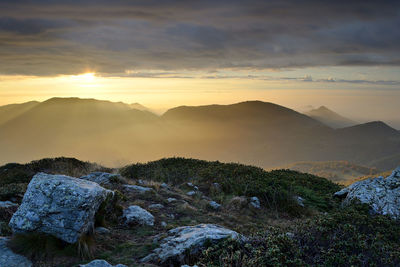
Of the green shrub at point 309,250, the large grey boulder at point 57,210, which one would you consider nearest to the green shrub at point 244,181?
the green shrub at point 309,250

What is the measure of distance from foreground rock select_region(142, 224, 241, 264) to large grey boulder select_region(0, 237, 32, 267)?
Answer: 265cm

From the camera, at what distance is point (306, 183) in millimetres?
19203

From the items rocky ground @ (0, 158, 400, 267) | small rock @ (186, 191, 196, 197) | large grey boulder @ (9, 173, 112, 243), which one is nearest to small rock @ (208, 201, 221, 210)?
rocky ground @ (0, 158, 400, 267)

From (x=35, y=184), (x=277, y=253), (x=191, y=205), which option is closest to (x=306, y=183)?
(x=191, y=205)

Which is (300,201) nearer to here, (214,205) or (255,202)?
(255,202)

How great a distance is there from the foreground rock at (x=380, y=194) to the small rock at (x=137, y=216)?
9.60 m

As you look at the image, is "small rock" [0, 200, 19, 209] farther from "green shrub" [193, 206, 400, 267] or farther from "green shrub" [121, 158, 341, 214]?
"green shrub" [121, 158, 341, 214]

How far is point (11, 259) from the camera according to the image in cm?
636

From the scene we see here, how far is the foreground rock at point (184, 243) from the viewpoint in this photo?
22.5 feet

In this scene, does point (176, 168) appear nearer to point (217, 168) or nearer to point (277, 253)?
point (217, 168)

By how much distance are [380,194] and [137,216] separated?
36.9ft

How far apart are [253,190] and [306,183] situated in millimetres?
6355

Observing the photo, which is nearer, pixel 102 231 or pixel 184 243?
pixel 184 243

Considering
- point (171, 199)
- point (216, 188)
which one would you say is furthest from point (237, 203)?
point (171, 199)
